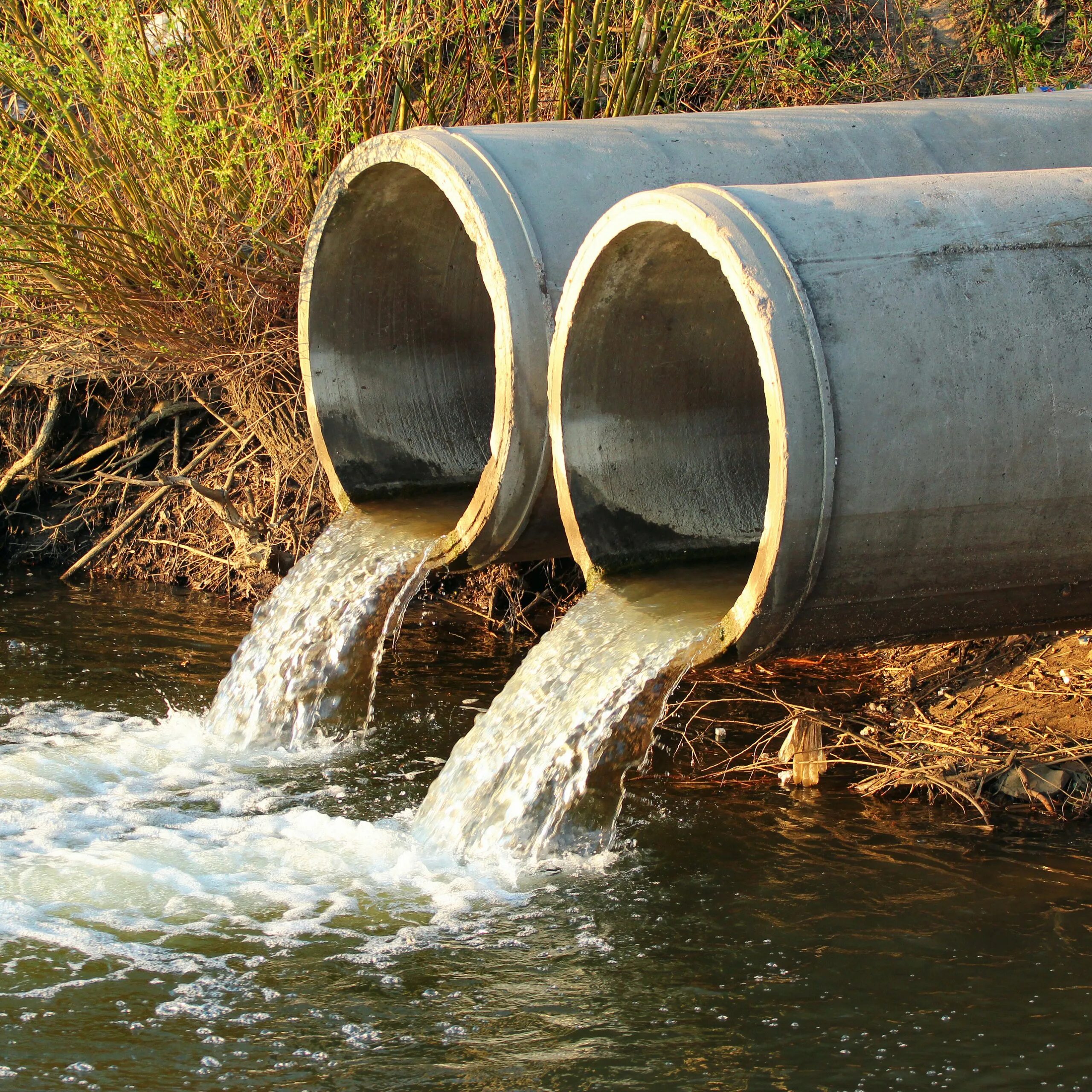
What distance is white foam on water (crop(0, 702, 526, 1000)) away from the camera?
12.9ft

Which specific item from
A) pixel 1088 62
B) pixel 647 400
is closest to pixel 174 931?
pixel 647 400

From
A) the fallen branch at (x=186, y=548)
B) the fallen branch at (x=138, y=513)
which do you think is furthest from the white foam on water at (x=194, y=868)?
the fallen branch at (x=138, y=513)

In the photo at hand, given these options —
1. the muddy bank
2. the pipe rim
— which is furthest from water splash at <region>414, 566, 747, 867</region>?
the pipe rim

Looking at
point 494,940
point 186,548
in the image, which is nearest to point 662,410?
point 494,940

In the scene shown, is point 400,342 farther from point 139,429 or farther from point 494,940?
point 494,940

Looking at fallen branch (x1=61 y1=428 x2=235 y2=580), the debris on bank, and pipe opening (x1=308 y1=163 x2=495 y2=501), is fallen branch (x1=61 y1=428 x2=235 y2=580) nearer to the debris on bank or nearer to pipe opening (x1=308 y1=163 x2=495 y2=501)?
pipe opening (x1=308 y1=163 x2=495 y2=501)

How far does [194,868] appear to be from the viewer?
4418mm

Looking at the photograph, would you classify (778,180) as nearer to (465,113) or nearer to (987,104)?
(987,104)

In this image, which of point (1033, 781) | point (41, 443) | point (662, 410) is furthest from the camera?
point (41, 443)

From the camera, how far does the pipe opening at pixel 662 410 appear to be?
5.12 m

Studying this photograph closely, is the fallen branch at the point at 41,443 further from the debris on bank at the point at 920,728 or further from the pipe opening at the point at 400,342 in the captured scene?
the debris on bank at the point at 920,728

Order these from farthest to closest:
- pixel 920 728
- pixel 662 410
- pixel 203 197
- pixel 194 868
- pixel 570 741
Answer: pixel 203 197, pixel 662 410, pixel 920 728, pixel 570 741, pixel 194 868

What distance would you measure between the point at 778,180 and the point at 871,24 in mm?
4525

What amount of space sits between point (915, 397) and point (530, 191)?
2053mm
